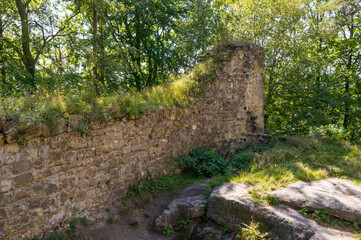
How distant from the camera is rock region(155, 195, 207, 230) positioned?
503 cm

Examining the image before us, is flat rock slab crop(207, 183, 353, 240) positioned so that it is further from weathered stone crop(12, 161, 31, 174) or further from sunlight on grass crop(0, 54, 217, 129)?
weathered stone crop(12, 161, 31, 174)

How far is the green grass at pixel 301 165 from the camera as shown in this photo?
5293mm

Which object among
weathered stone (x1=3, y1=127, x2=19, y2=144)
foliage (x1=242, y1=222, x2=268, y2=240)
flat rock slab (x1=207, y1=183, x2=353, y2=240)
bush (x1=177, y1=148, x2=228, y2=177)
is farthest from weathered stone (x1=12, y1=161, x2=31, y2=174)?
bush (x1=177, y1=148, x2=228, y2=177)

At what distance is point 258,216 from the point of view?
436 centimetres

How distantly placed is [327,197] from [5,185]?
212 inches

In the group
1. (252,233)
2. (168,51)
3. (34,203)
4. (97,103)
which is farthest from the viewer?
(168,51)

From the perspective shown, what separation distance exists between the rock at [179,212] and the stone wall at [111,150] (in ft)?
3.54

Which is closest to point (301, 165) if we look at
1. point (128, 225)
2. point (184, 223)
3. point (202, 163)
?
point (202, 163)

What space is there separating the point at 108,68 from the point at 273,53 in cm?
741

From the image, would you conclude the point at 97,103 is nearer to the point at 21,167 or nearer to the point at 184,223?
the point at 21,167

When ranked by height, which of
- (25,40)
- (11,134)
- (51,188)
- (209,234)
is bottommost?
(209,234)

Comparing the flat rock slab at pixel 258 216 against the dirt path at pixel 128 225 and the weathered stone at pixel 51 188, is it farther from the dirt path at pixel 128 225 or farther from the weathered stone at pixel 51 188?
the weathered stone at pixel 51 188

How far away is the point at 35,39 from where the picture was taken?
888cm

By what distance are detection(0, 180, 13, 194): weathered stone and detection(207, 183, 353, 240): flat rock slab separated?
3556 mm
